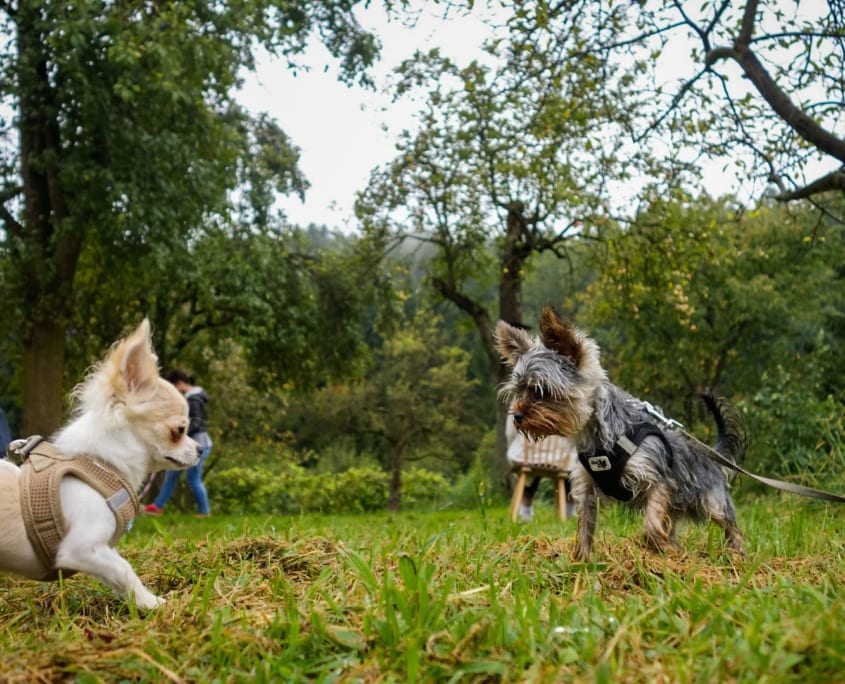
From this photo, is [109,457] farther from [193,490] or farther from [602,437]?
[193,490]

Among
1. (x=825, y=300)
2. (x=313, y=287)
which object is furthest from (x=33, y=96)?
(x=825, y=300)

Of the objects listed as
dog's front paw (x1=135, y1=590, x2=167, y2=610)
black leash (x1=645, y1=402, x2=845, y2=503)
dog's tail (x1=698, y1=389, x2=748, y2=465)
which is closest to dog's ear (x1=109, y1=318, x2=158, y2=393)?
dog's front paw (x1=135, y1=590, x2=167, y2=610)

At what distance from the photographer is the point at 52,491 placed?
366 cm

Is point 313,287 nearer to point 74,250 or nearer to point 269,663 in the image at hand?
point 74,250

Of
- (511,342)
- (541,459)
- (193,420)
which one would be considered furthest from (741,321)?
(511,342)

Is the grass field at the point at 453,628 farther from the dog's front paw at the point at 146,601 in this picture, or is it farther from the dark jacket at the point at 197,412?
the dark jacket at the point at 197,412

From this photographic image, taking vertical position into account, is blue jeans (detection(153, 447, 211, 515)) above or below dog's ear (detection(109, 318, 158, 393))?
below

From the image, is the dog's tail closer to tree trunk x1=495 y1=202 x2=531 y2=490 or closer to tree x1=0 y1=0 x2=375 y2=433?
tree x1=0 y1=0 x2=375 y2=433

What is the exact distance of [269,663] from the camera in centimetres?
261

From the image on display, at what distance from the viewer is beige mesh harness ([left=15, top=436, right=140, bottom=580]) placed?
3633 millimetres

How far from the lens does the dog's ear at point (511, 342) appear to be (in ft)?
16.4

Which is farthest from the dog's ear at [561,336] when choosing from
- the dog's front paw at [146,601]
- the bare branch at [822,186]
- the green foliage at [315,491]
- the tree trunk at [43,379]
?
the green foliage at [315,491]

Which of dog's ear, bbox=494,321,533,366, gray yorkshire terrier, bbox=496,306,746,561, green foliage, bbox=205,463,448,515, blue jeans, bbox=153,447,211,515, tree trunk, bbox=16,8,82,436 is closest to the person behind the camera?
gray yorkshire terrier, bbox=496,306,746,561

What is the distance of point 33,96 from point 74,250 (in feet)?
9.22
